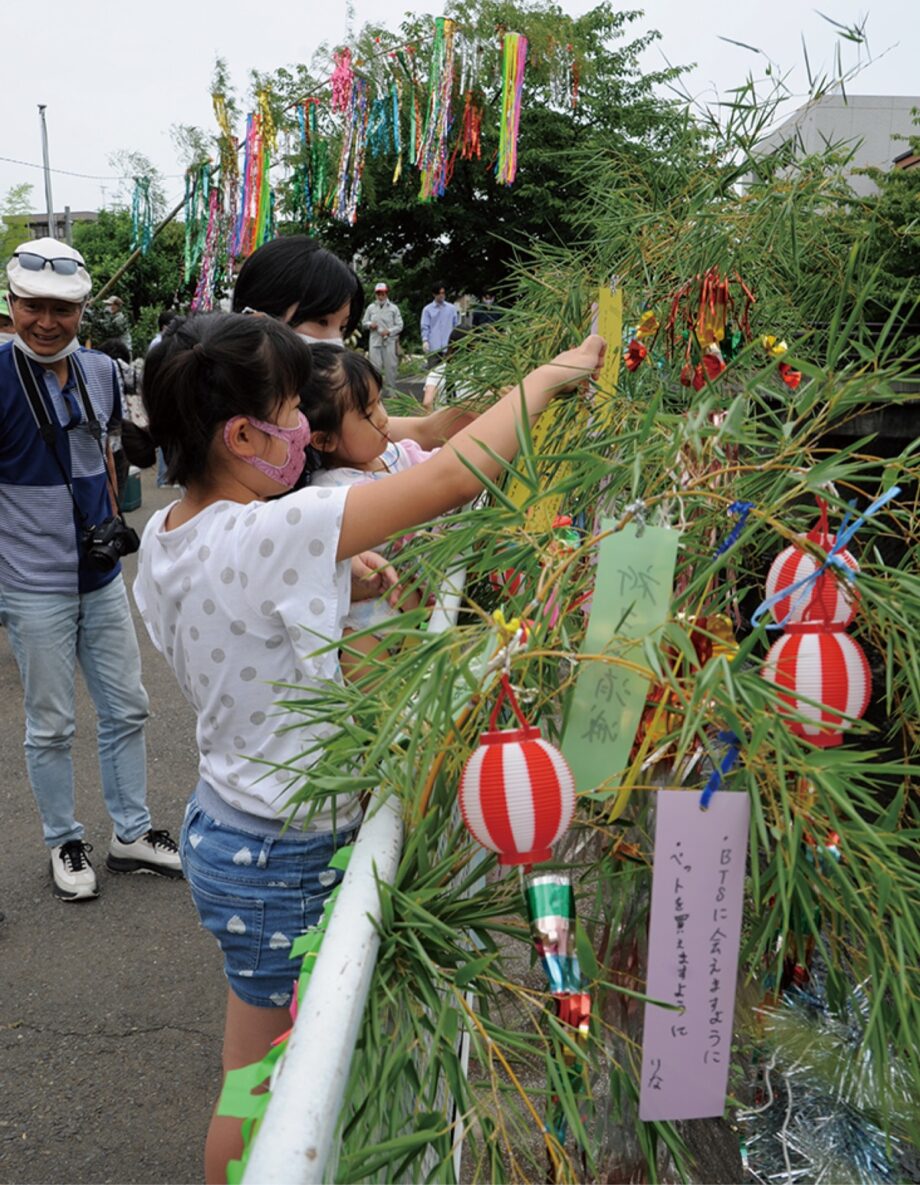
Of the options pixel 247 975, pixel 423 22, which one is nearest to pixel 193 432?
pixel 247 975

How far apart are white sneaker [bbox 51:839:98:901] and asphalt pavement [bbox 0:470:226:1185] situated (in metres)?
0.03

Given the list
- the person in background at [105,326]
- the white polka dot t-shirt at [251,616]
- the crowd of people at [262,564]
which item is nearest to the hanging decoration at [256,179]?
the person in background at [105,326]

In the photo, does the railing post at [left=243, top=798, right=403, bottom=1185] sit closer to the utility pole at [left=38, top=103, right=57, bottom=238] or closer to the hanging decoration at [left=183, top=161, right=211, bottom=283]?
the hanging decoration at [left=183, top=161, right=211, bottom=283]

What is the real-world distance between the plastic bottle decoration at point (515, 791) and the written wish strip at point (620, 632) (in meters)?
0.04

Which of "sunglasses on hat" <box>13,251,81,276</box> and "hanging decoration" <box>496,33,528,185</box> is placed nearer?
"sunglasses on hat" <box>13,251,81,276</box>

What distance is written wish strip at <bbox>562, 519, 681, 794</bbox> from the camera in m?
0.87

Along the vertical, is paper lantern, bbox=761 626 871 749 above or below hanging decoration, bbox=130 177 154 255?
above

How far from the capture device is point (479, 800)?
33.3 inches

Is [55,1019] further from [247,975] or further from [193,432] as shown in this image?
[193,432]

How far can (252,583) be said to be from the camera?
1452 mm

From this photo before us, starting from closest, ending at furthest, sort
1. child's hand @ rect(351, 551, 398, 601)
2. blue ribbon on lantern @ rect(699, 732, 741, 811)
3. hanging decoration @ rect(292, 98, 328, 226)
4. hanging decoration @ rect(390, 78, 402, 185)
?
blue ribbon on lantern @ rect(699, 732, 741, 811) < child's hand @ rect(351, 551, 398, 601) < hanging decoration @ rect(292, 98, 328, 226) < hanging decoration @ rect(390, 78, 402, 185)

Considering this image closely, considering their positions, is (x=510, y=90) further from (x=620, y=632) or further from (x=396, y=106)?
(x=620, y=632)

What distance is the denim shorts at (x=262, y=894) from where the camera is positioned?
1.53 m

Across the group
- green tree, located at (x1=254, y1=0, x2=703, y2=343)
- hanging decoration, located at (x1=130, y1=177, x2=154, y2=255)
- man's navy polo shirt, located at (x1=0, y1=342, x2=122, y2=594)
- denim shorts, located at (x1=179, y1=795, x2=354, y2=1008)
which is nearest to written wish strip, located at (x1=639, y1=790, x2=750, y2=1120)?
denim shorts, located at (x1=179, y1=795, x2=354, y2=1008)
